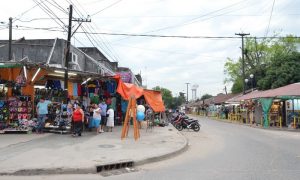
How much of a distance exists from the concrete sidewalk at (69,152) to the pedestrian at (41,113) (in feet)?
3.16

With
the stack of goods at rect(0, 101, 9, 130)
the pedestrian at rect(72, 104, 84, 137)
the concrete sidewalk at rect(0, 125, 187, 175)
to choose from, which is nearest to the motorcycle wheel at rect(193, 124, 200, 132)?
the concrete sidewalk at rect(0, 125, 187, 175)

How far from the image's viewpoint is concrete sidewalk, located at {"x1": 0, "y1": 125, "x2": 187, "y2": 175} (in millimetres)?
11031

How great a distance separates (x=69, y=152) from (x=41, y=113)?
636 centimetres

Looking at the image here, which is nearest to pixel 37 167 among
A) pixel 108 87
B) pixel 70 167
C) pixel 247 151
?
pixel 70 167

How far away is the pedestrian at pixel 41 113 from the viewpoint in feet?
64.4

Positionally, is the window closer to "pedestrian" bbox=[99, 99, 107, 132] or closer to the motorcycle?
the motorcycle

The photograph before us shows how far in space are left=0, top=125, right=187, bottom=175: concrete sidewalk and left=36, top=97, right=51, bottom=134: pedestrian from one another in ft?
3.16

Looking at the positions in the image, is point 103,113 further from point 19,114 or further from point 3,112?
point 3,112

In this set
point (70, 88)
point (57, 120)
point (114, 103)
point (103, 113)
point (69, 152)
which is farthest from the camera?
point (114, 103)

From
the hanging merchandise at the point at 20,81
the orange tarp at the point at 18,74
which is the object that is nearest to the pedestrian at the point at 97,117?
the orange tarp at the point at 18,74

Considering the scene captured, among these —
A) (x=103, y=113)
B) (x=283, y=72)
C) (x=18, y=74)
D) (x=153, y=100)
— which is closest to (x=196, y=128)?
(x=153, y=100)

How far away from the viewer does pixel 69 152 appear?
13.8m

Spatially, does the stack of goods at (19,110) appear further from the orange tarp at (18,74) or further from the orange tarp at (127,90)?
the orange tarp at (127,90)

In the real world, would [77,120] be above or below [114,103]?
below
